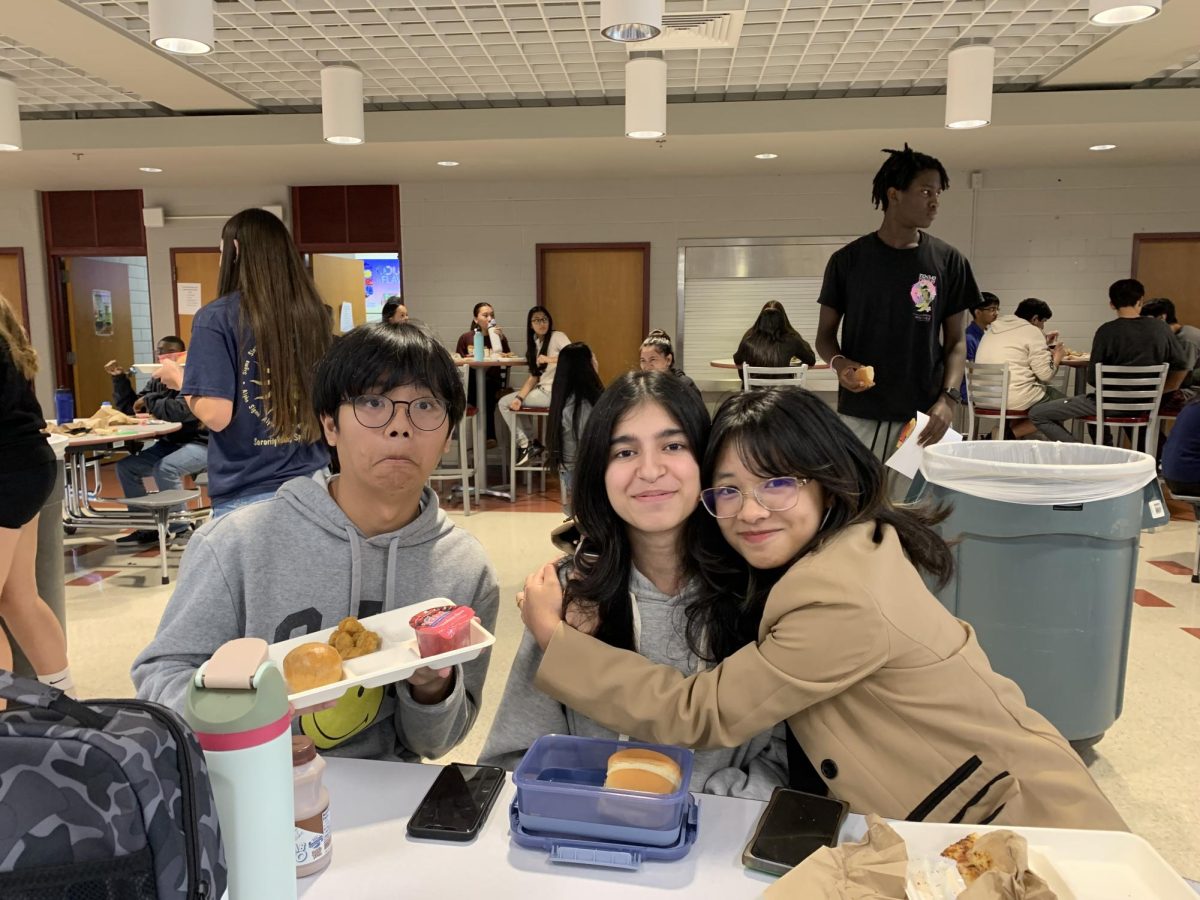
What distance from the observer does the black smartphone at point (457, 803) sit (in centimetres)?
104

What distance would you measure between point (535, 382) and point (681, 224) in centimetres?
291

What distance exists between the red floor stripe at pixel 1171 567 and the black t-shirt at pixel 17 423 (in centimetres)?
546

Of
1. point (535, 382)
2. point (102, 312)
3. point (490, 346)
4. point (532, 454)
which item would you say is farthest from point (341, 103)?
point (102, 312)

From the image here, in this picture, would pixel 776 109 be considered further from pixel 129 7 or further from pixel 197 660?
pixel 197 660

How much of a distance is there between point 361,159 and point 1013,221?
6.34 m

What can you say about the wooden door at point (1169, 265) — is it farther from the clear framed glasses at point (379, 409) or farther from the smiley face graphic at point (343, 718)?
the smiley face graphic at point (343, 718)

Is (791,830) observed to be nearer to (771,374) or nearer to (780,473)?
(780,473)

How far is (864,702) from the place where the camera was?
1312 millimetres

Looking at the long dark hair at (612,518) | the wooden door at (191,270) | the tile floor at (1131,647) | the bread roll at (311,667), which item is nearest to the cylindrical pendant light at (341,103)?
the tile floor at (1131,647)

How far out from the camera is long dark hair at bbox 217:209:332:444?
7.50 ft

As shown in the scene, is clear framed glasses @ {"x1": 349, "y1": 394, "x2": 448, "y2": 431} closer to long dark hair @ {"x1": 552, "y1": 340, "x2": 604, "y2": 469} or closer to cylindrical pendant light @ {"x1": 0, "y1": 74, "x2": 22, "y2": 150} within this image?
long dark hair @ {"x1": 552, "y1": 340, "x2": 604, "y2": 469}

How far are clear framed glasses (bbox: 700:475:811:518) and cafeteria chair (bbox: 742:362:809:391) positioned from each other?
211 inches

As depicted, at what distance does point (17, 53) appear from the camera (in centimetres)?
567

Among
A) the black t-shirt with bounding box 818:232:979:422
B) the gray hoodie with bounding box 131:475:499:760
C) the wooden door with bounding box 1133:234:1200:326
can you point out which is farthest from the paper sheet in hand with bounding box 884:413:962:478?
the wooden door with bounding box 1133:234:1200:326
